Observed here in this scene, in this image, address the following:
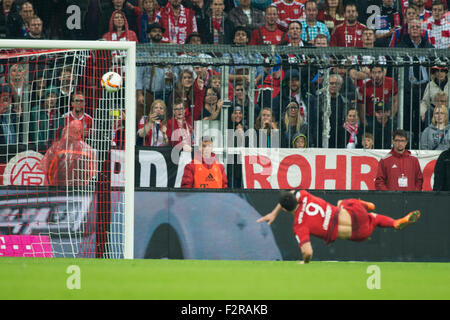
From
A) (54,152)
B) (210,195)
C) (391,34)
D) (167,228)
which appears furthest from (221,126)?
(391,34)

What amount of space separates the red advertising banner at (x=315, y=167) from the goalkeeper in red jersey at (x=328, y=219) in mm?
293

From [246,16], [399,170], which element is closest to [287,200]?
[399,170]

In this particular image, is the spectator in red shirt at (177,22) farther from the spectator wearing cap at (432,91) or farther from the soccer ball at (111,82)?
the spectator wearing cap at (432,91)

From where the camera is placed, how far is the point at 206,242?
9289 millimetres

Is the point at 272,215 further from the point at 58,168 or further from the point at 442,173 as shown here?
the point at 58,168

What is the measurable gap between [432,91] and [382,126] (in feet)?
2.42

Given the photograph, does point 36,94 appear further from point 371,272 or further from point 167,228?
point 371,272

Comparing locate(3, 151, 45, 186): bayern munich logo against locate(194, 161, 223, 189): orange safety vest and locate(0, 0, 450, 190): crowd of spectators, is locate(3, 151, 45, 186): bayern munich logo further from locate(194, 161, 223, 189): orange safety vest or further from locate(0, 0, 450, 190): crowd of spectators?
locate(194, 161, 223, 189): orange safety vest

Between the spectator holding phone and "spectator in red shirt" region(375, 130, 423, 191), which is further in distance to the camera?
the spectator holding phone

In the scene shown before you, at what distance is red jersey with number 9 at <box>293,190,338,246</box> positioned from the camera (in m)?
8.70

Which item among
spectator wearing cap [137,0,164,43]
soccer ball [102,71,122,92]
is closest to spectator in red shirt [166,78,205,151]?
soccer ball [102,71,122,92]

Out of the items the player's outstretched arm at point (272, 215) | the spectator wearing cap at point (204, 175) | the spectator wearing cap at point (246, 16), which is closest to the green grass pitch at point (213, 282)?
the player's outstretched arm at point (272, 215)
